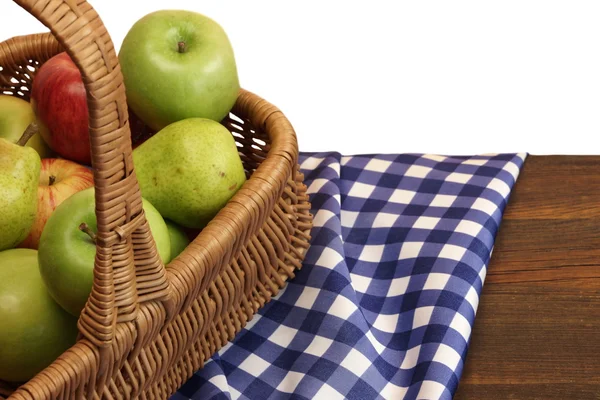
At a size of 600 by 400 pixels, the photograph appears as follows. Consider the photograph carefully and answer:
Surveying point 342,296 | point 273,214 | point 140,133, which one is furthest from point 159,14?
point 342,296

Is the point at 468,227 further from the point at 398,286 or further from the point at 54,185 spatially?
the point at 54,185

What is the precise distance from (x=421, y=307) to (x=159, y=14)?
49 cm

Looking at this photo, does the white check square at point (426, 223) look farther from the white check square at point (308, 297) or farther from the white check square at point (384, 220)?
the white check square at point (308, 297)

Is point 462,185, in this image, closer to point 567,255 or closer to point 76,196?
point 567,255

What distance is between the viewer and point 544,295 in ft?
3.48

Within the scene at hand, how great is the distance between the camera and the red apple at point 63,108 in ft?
3.46

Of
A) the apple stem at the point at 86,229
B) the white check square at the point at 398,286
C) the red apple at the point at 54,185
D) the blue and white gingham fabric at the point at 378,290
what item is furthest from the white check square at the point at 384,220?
the apple stem at the point at 86,229

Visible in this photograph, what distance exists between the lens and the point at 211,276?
897 mm

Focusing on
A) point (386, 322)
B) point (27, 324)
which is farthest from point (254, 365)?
point (27, 324)

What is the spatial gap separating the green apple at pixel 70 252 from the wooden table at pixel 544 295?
1.43ft

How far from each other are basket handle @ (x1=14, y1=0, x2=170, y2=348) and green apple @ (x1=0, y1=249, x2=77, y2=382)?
0.10 metres

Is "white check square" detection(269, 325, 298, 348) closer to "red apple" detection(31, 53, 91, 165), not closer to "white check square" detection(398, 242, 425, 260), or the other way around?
"white check square" detection(398, 242, 425, 260)

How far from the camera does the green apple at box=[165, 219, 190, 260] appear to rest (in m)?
0.96

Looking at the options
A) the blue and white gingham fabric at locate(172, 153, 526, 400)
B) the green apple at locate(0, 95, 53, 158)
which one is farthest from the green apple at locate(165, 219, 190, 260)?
the green apple at locate(0, 95, 53, 158)
